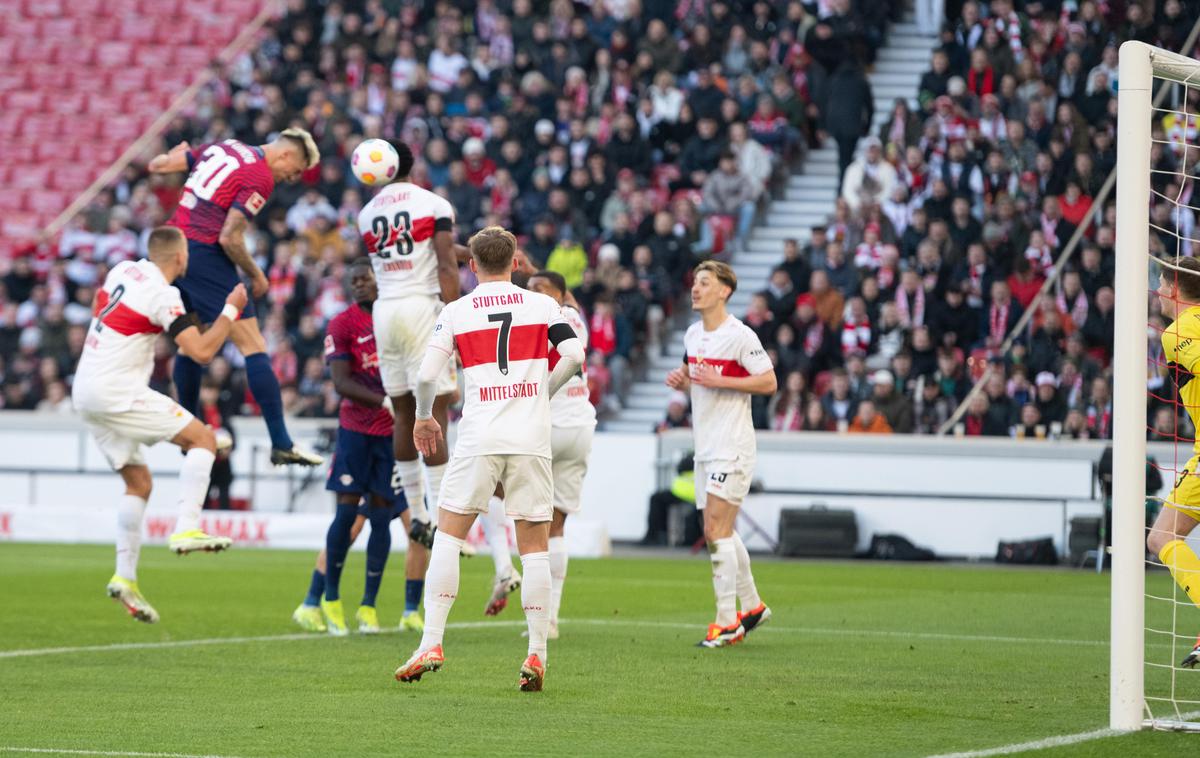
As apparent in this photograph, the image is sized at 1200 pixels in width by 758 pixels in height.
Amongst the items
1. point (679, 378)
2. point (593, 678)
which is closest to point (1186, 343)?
point (679, 378)

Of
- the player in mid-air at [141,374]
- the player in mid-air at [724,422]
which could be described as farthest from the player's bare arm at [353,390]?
the player in mid-air at [724,422]

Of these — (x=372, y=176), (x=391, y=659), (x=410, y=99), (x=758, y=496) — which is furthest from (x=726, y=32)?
(x=391, y=659)

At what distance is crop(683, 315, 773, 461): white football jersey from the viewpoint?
12.3m

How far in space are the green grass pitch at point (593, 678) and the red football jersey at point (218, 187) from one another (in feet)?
9.63

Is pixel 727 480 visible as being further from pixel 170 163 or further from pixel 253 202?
pixel 170 163

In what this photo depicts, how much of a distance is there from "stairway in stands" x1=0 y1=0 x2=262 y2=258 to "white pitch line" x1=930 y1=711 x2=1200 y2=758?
91.4ft

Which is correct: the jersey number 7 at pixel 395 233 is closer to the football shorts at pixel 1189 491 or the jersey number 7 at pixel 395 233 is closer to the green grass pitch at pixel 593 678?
the green grass pitch at pixel 593 678

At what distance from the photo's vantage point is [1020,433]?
2212 centimetres

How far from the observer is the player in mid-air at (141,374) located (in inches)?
480

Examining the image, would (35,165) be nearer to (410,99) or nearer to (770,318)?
(410,99)

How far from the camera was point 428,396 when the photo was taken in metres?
9.34

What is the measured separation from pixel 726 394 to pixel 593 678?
2958 mm

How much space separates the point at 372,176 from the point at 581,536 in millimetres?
9986

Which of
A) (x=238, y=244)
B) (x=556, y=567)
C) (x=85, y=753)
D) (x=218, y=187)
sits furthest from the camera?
(x=218, y=187)
